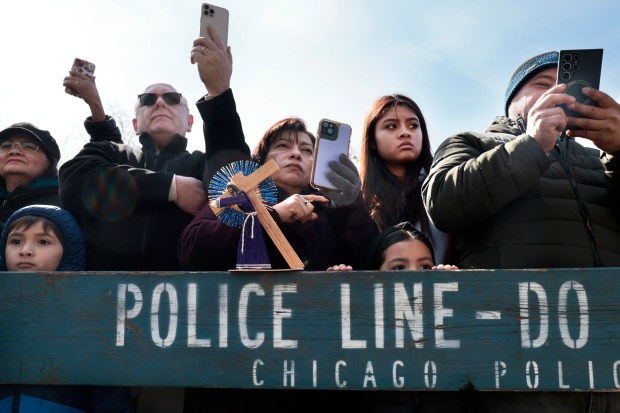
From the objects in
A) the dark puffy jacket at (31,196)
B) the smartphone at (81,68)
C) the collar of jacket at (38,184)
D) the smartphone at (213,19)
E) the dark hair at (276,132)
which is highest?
the smartphone at (81,68)

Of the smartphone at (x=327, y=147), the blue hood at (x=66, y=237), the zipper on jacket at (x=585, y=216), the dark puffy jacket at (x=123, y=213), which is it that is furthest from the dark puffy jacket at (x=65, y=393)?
the zipper on jacket at (x=585, y=216)

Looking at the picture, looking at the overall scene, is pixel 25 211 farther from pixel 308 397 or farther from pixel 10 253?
pixel 308 397

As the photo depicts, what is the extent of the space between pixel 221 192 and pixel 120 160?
1.29 m

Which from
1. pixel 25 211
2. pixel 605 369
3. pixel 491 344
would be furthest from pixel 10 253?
pixel 605 369

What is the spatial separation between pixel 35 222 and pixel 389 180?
185 centimetres

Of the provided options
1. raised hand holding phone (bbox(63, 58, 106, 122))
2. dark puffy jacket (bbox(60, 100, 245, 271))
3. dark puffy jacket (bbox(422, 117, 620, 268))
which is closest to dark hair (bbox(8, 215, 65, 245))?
dark puffy jacket (bbox(60, 100, 245, 271))

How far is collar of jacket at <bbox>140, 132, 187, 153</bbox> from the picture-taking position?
3896 mm

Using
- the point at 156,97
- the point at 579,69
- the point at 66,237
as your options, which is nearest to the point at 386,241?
the point at 579,69

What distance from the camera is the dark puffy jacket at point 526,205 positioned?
8.51 ft

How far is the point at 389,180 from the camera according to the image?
3635 mm

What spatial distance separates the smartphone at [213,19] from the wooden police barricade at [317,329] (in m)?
1.11

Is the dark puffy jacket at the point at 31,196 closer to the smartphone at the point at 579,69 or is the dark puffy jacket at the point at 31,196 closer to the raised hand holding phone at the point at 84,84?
the raised hand holding phone at the point at 84,84

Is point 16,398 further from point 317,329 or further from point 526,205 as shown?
point 526,205

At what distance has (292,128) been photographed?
3.46 meters
